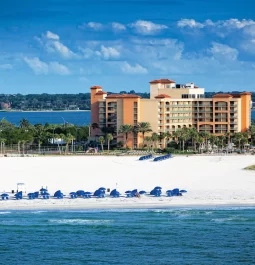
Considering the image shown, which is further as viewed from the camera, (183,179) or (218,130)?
(218,130)

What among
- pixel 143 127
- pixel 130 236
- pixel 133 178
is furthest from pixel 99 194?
pixel 143 127

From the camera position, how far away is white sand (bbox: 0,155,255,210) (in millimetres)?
61781

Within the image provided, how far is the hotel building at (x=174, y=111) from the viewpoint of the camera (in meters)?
122

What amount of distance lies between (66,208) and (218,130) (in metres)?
69.0

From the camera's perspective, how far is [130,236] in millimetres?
52281

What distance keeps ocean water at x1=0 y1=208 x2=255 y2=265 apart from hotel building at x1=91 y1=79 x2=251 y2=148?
204 ft

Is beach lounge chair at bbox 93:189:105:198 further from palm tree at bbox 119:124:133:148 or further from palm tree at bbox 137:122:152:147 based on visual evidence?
palm tree at bbox 137:122:152:147

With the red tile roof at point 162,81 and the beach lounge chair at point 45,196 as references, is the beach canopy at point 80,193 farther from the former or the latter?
the red tile roof at point 162,81

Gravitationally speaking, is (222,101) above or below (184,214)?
above

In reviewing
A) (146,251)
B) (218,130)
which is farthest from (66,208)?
(218,130)

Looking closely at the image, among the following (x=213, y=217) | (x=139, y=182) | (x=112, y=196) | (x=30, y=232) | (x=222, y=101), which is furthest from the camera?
(x=222, y=101)

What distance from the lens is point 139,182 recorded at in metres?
73.6

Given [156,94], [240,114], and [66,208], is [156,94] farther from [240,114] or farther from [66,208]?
[66,208]

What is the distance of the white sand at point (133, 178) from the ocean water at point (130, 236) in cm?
188
